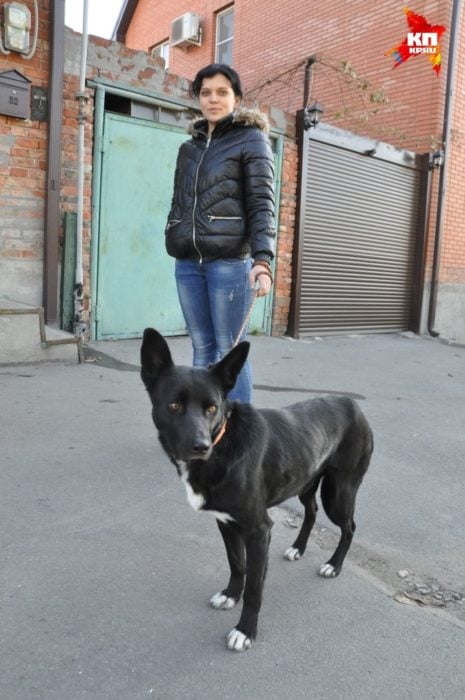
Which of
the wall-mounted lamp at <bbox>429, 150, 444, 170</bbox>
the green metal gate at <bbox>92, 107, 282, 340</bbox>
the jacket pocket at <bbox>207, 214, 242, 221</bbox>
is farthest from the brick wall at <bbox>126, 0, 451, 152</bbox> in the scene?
the jacket pocket at <bbox>207, 214, 242, 221</bbox>

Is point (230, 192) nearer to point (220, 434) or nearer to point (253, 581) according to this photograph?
point (220, 434)

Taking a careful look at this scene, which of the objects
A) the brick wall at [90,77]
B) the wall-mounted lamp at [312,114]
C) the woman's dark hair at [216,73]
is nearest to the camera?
the woman's dark hair at [216,73]

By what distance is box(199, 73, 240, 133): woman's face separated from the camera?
3.19m

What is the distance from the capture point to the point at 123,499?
9.79 ft

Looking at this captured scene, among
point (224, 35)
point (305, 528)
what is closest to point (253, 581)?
point (305, 528)

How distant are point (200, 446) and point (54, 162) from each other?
5133 mm

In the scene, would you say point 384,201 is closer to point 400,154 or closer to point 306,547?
point 400,154

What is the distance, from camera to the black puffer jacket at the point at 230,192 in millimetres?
3209

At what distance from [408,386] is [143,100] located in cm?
444

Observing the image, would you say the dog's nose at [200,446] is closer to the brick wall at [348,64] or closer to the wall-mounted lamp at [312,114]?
the wall-mounted lamp at [312,114]

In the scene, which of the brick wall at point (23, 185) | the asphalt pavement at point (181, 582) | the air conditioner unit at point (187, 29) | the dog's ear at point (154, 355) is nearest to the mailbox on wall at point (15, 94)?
the brick wall at point (23, 185)

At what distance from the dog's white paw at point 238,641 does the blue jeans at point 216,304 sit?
151cm

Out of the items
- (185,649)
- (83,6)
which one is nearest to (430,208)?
(83,6)

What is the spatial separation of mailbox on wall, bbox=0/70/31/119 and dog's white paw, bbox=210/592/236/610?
530cm
